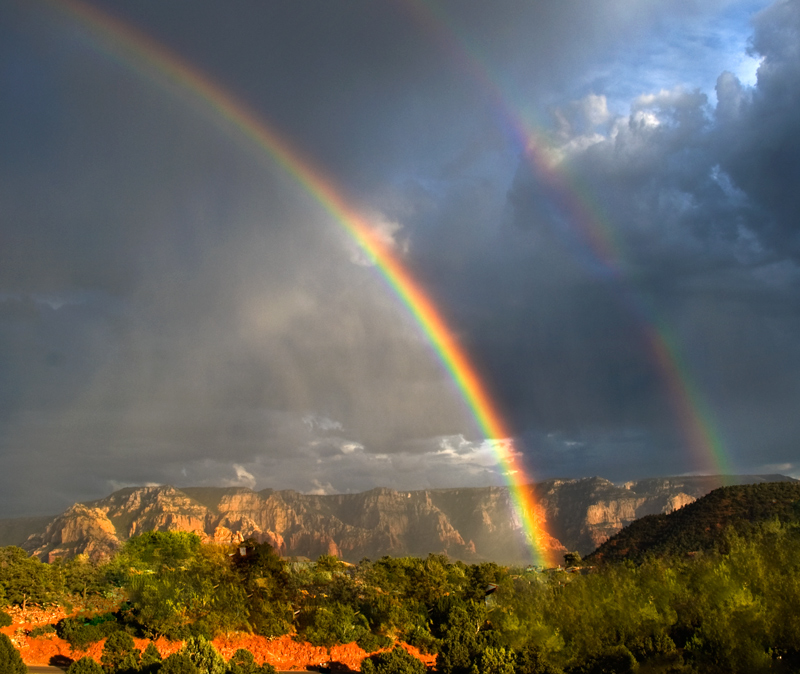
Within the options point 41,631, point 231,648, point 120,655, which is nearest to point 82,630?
point 41,631

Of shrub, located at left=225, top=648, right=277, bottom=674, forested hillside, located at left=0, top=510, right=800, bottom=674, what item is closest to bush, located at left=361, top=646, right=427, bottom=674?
forested hillside, located at left=0, top=510, right=800, bottom=674

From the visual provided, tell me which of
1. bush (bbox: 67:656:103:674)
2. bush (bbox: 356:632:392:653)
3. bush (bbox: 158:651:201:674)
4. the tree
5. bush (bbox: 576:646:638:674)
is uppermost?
bush (bbox: 158:651:201:674)

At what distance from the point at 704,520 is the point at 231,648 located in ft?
296

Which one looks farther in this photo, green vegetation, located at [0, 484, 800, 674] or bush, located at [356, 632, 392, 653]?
bush, located at [356, 632, 392, 653]

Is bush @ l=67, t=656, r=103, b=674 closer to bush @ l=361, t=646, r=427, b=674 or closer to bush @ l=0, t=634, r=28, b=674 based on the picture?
bush @ l=0, t=634, r=28, b=674

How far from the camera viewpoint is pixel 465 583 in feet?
221

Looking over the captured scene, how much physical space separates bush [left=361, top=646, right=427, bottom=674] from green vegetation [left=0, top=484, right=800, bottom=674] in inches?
4.4

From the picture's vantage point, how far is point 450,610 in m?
A: 57.6

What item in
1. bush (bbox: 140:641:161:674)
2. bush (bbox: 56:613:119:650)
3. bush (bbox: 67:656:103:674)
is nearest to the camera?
bush (bbox: 67:656:103:674)

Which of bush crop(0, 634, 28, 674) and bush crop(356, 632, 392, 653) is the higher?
bush crop(0, 634, 28, 674)

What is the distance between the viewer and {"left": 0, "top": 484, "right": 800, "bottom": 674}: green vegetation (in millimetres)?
34562

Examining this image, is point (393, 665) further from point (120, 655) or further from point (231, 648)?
point (231, 648)

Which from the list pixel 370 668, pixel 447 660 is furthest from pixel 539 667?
pixel 370 668

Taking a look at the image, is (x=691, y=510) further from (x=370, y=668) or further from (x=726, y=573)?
(x=370, y=668)
